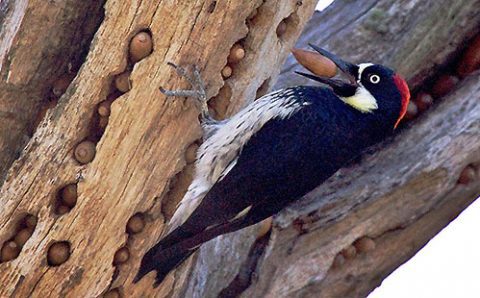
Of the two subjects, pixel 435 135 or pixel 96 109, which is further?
pixel 435 135

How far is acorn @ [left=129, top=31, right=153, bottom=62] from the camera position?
261 centimetres

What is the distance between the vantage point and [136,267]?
283 cm

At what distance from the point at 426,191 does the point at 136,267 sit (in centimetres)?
111

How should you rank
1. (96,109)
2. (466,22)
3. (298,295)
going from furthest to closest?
(466,22), (298,295), (96,109)

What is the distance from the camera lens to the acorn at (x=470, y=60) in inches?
141

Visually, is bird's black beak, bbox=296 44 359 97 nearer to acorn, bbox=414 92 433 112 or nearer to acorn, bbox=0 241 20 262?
acorn, bbox=414 92 433 112

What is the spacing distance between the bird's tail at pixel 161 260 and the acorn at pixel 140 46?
566 millimetres

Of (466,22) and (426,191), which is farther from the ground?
(466,22)

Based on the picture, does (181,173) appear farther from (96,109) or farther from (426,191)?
(426,191)

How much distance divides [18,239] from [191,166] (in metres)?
0.58

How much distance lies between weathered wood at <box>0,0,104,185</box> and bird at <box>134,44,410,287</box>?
0.31 metres

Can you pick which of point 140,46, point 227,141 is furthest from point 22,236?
point 227,141

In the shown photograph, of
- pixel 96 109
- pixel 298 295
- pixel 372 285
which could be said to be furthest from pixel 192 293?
pixel 96 109

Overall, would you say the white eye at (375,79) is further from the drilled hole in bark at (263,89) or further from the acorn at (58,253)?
the acorn at (58,253)
